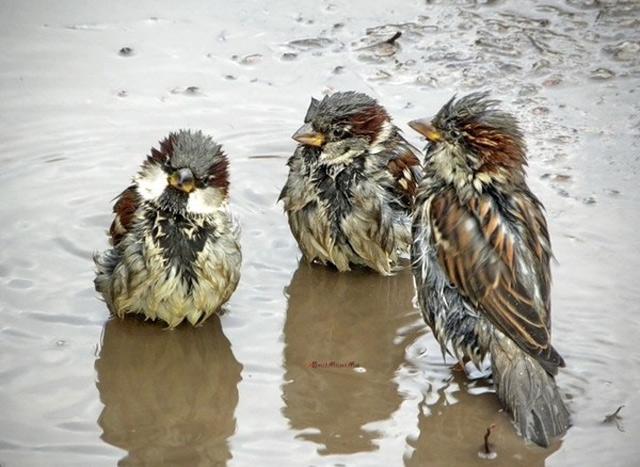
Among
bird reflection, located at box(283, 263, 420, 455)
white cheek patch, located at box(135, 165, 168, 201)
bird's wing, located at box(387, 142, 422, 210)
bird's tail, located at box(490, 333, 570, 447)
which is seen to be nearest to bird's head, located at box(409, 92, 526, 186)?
bird's wing, located at box(387, 142, 422, 210)

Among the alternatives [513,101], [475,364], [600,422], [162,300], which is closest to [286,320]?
[162,300]

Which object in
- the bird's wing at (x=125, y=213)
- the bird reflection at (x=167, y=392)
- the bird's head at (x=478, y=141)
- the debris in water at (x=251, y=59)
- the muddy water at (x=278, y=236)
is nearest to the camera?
the bird reflection at (x=167, y=392)

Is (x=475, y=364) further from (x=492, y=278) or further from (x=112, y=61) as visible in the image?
(x=112, y=61)

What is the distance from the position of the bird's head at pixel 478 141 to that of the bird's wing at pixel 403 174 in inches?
25.7

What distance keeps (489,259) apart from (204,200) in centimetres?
138

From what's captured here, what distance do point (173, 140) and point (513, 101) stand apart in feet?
9.93

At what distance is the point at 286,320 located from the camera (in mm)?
5797

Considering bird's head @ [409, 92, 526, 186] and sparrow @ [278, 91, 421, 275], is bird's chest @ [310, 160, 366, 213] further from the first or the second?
bird's head @ [409, 92, 526, 186]

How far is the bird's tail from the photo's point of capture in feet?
Answer: 16.0

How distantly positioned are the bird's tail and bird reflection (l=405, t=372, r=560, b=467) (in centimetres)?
7

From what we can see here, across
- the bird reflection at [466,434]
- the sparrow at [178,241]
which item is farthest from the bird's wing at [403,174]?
the bird reflection at [466,434]

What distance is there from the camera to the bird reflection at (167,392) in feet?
15.8

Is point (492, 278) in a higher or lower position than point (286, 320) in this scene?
higher

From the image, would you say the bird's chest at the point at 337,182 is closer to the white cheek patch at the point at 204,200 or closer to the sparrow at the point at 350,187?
the sparrow at the point at 350,187
